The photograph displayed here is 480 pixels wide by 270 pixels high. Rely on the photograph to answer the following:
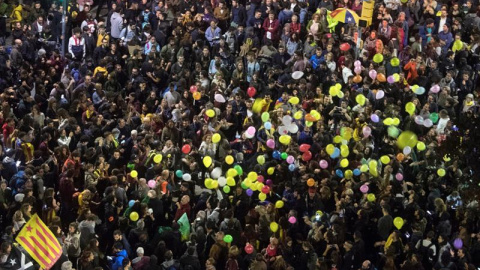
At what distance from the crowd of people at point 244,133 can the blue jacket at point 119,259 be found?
0.07ft

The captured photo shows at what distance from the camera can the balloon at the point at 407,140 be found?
2400 centimetres

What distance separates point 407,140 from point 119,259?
20.9ft

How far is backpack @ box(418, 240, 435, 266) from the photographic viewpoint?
2170 cm

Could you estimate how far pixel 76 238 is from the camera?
2069 centimetres

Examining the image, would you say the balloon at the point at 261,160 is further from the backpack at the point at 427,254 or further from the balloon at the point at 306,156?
the backpack at the point at 427,254

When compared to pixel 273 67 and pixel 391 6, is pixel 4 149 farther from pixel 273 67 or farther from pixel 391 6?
pixel 391 6

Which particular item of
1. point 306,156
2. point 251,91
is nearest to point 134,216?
point 306,156

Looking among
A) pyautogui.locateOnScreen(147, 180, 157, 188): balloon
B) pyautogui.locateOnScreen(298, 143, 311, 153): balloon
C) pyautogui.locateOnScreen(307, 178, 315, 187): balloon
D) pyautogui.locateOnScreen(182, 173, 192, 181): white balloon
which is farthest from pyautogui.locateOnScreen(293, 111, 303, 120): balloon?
pyautogui.locateOnScreen(147, 180, 157, 188): balloon

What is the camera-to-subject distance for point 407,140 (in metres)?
24.0

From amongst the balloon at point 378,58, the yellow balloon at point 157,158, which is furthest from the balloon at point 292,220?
the balloon at point 378,58

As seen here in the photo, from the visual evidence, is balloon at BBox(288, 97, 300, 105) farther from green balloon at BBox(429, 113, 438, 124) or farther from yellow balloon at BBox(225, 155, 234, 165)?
green balloon at BBox(429, 113, 438, 124)

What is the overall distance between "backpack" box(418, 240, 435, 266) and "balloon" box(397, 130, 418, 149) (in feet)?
9.11

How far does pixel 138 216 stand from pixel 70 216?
53.1 inches

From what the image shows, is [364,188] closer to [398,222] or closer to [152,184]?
[398,222]
